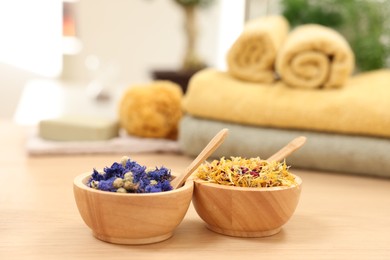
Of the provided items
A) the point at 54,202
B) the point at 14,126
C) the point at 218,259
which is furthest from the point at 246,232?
the point at 14,126

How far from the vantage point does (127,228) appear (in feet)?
1.69

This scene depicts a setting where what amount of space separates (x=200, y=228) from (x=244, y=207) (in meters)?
0.07

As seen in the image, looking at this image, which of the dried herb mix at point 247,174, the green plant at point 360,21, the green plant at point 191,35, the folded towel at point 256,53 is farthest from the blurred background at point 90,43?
the dried herb mix at point 247,174

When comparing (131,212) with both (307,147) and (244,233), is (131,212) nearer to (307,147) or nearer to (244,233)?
(244,233)

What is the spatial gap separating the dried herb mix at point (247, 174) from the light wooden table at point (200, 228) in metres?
0.05

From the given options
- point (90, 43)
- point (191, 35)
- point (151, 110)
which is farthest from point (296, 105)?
point (90, 43)

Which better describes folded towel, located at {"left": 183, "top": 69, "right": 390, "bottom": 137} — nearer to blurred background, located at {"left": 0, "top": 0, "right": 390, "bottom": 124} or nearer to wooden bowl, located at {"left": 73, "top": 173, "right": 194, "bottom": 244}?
wooden bowl, located at {"left": 73, "top": 173, "right": 194, "bottom": 244}

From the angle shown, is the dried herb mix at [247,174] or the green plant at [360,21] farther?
the green plant at [360,21]

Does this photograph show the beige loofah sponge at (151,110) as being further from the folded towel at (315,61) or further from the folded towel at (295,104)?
the folded towel at (315,61)

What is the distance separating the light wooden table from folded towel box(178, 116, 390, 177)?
2 centimetres

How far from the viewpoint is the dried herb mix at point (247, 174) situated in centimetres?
55

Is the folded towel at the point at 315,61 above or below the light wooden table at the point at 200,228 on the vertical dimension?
above

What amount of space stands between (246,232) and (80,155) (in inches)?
17.3

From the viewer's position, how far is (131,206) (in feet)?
1.66
